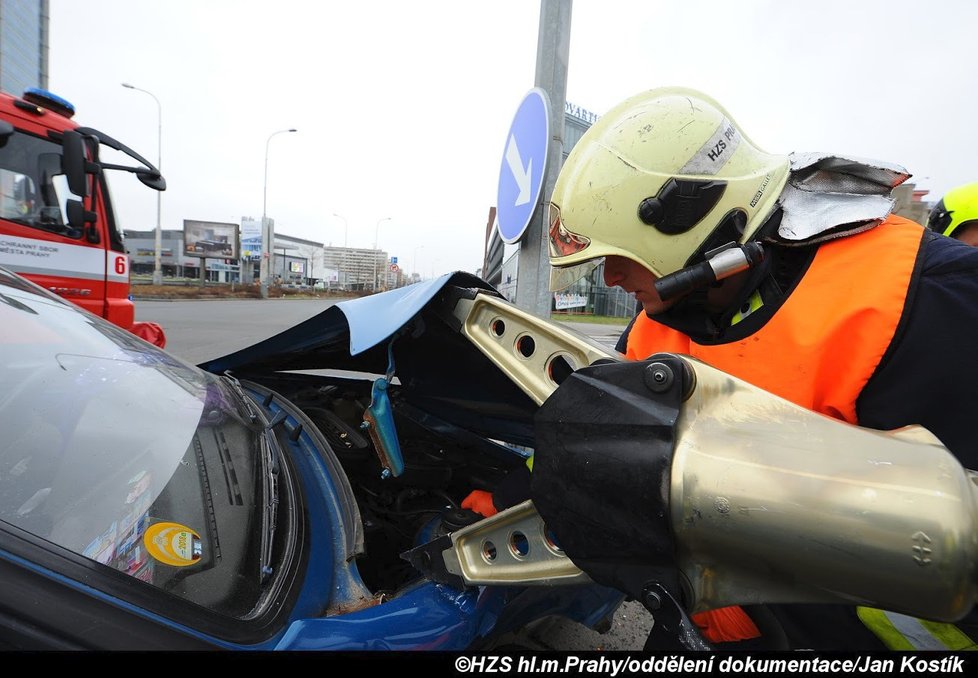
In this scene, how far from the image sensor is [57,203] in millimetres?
4629

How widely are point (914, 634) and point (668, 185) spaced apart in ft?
3.91

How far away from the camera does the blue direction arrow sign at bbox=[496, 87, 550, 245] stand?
2883 millimetres

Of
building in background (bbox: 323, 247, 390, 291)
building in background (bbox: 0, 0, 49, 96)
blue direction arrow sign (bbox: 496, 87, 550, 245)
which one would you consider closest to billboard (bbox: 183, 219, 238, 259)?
building in background (bbox: 0, 0, 49, 96)

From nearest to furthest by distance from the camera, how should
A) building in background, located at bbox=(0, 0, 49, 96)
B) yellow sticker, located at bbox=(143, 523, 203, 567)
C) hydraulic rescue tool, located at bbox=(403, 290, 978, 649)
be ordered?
hydraulic rescue tool, located at bbox=(403, 290, 978, 649)
yellow sticker, located at bbox=(143, 523, 203, 567)
building in background, located at bbox=(0, 0, 49, 96)

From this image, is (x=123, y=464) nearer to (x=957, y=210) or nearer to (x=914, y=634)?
(x=914, y=634)

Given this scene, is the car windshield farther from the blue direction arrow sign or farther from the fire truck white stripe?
the fire truck white stripe

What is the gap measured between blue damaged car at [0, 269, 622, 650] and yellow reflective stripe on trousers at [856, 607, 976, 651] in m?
0.66

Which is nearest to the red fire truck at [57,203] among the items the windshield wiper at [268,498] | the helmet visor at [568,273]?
the windshield wiper at [268,498]

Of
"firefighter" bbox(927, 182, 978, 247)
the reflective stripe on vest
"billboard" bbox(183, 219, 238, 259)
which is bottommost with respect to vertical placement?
the reflective stripe on vest

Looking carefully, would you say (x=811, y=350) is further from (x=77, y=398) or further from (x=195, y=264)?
(x=195, y=264)

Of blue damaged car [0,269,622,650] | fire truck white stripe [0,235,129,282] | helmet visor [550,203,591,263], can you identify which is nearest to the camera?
blue damaged car [0,269,622,650]

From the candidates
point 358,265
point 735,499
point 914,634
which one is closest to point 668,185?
point 735,499

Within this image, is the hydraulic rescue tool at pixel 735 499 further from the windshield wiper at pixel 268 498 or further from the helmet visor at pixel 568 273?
the helmet visor at pixel 568 273

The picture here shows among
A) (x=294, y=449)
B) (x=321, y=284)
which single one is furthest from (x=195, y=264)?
(x=294, y=449)
